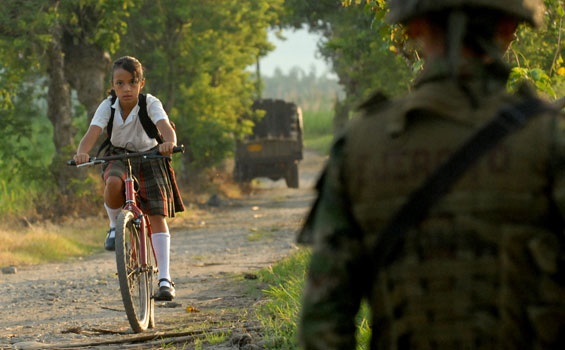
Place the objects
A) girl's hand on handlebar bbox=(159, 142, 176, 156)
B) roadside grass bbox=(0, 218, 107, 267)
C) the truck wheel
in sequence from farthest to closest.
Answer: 1. the truck wheel
2. roadside grass bbox=(0, 218, 107, 267)
3. girl's hand on handlebar bbox=(159, 142, 176, 156)

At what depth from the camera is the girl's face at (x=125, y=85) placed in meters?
7.72

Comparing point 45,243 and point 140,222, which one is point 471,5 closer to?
point 140,222

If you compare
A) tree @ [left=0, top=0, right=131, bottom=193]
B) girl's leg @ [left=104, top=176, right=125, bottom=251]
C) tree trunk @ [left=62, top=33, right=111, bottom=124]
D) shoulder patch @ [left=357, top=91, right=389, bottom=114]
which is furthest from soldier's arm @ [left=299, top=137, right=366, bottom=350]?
tree trunk @ [left=62, top=33, right=111, bottom=124]

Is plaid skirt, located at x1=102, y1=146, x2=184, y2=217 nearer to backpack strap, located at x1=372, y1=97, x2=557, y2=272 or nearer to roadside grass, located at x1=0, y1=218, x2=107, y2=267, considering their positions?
backpack strap, located at x1=372, y1=97, x2=557, y2=272

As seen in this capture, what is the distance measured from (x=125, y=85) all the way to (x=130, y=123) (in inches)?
10.5

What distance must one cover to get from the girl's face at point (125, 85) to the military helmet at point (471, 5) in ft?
17.5

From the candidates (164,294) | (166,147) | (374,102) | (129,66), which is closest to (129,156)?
(166,147)

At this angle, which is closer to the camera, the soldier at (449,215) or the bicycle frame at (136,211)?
the soldier at (449,215)

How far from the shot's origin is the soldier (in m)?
2.36

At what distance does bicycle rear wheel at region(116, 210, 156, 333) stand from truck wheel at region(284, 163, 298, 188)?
904 inches

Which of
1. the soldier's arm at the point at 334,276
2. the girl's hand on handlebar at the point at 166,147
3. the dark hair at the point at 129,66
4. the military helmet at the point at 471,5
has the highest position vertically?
the dark hair at the point at 129,66

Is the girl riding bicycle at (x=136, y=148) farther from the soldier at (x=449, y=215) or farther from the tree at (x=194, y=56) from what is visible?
the tree at (x=194, y=56)

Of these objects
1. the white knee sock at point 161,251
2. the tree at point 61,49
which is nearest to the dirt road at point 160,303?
the white knee sock at point 161,251

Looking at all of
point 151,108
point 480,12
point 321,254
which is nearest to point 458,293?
point 321,254
